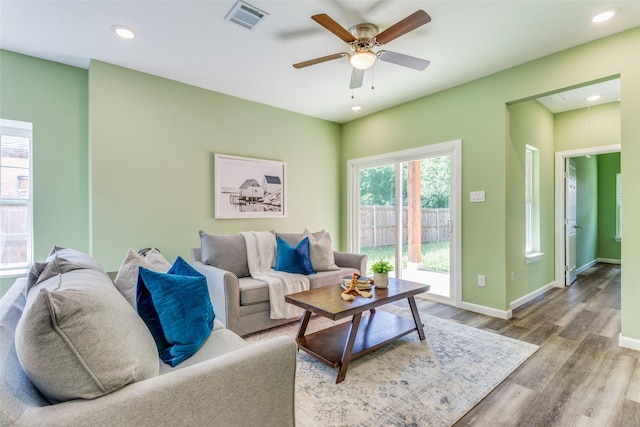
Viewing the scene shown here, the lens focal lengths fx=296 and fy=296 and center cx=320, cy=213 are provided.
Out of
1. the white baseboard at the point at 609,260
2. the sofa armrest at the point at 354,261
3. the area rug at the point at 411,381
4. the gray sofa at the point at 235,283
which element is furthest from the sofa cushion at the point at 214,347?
the white baseboard at the point at 609,260

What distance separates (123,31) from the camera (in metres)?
2.50

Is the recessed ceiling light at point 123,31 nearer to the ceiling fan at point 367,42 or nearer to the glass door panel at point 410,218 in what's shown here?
the ceiling fan at point 367,42

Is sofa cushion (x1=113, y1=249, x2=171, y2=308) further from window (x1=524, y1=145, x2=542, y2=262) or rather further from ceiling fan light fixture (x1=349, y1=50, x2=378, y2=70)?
window (x1=524, y1=145, x2=542, y2=262)

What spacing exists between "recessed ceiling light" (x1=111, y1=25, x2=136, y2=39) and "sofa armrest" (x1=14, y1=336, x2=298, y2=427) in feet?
9.15

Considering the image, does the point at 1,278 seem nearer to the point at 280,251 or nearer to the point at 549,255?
the point at 280,251

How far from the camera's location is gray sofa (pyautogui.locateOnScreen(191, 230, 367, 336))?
2.63 metres

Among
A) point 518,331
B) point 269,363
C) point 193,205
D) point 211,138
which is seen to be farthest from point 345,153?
point 269,363

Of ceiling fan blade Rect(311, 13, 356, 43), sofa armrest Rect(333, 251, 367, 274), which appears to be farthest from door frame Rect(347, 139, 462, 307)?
ceiling fan blade Rect(311, 13, 356, 43)

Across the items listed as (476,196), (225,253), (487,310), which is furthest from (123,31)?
(487,310)

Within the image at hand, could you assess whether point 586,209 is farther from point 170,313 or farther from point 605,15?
point 170,313

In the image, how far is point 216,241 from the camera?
316 centimetres

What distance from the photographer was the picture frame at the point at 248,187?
12.4ft

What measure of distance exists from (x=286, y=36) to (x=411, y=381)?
2.91m

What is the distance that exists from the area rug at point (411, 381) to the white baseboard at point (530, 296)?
3.46 ft
